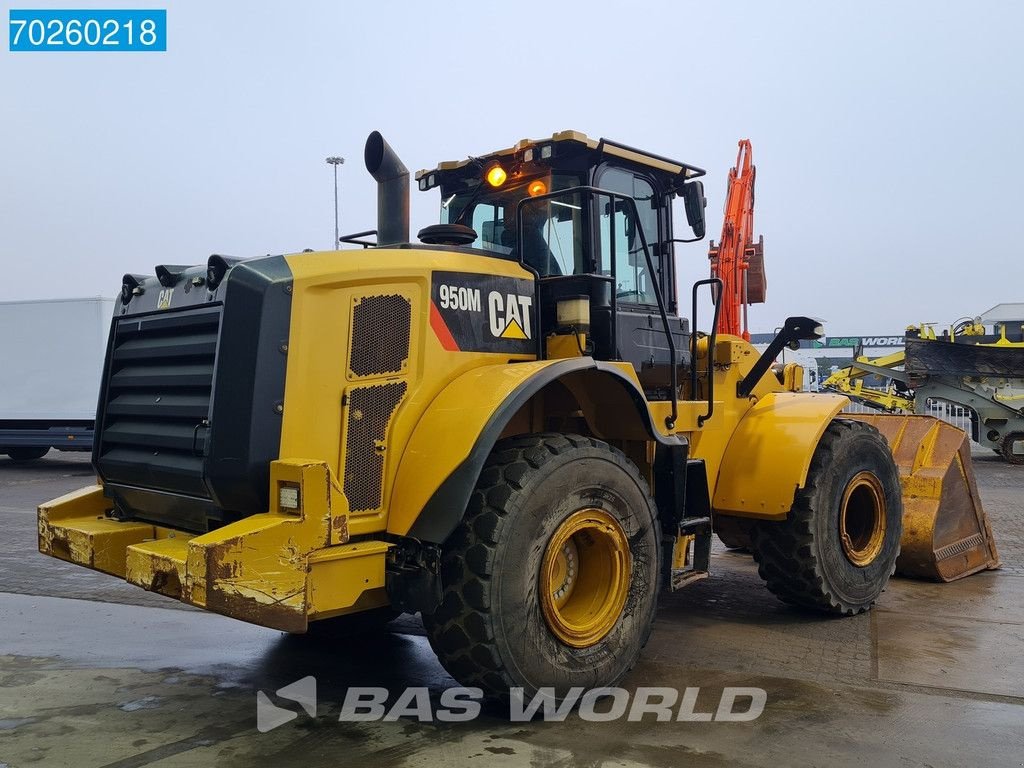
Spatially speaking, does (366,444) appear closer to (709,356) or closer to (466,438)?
(466,438)

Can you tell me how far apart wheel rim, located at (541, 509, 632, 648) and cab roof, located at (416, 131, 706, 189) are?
204 centimetres

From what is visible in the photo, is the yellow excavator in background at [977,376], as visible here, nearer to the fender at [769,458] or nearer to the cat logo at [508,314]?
the fender at [769,458]

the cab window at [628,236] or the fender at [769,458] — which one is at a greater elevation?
the cab window at [628,236]

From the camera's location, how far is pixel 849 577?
5641mm

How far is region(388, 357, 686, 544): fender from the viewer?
11.6ft

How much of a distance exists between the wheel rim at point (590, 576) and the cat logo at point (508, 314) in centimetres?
93

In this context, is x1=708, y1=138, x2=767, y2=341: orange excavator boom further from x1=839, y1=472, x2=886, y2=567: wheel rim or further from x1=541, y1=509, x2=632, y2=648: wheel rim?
x1=541, y1=509, x2=632, y2=648: wheel rim

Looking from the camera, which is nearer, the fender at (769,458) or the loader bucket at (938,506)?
the fender at (769,458)

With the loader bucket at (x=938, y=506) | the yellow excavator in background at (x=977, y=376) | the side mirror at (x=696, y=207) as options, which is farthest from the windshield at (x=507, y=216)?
the yellow excavator in background at (x=977, y=376)

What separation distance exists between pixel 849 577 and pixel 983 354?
13.5 meters

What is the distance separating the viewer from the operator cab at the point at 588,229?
14.8ft

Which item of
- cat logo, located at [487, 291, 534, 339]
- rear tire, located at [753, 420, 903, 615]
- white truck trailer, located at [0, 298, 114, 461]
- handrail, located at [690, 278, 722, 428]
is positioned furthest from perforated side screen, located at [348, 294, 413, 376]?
white truck trailer, located at [0, 298, 114, 461]

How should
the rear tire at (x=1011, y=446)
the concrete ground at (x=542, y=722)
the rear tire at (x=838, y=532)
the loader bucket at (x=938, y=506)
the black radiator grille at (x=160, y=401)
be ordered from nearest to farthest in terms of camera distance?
1. the concrete ground at (x=542, y=722)
2. the black radiator grille at (x=160, y=401)
3. the rear tire at (x=838, y=532)
4. the loader bucket at (x=938, y=506)
5. the rear tire at (x=1011, y=446)

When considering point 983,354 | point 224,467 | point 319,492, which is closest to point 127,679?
point 224,467
